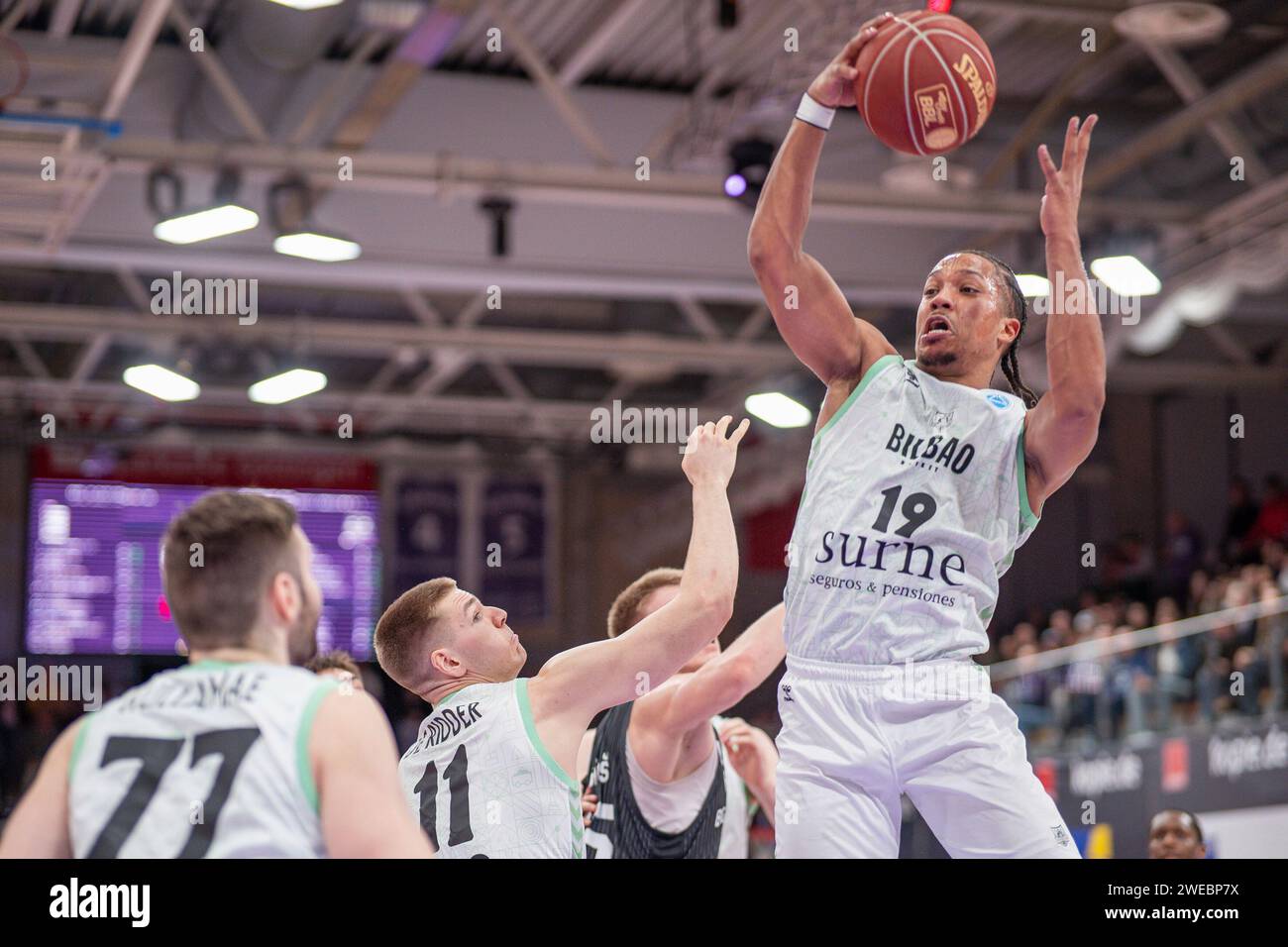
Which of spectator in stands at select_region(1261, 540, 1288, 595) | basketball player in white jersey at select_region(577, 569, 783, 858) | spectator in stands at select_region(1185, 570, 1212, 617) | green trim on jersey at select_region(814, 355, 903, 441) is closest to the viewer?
green trim on jersey at select_region(814, 355, 903, 441)

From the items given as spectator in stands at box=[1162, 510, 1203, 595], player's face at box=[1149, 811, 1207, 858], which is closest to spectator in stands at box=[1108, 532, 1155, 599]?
spectator in stands at box=[1162, 510, 1203, 595]

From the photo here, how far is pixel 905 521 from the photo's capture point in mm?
3965

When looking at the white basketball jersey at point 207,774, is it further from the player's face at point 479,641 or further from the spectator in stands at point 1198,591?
the spectator in stands at point 1198,591

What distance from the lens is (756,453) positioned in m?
19.0

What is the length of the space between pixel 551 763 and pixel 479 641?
42cm

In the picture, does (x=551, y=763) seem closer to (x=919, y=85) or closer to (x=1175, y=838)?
(x=919, y=85)

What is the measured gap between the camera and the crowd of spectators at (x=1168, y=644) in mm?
11312

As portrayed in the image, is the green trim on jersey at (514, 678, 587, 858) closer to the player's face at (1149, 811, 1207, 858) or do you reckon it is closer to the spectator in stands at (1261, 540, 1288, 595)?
the player's face at (1149, 811, 1207, 858)

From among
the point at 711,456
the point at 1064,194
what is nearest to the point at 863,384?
the point at 711,456

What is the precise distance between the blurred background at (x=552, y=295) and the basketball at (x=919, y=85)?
4.18m

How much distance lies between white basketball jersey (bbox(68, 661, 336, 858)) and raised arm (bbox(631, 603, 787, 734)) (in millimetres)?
1780

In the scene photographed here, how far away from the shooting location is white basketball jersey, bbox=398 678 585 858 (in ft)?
12.1
